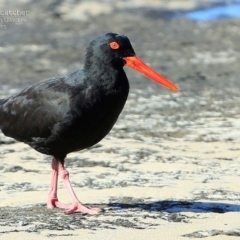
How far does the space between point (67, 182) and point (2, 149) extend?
2.40 meters

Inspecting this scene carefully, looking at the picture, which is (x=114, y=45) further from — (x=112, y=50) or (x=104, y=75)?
(x=104, y=75)

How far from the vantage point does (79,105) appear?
652 centimetres

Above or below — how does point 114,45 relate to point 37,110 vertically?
above

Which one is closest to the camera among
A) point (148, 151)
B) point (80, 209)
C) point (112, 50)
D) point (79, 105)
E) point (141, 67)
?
point (79, 105)

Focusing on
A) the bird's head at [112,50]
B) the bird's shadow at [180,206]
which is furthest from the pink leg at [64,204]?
the bird's head at [112,50]

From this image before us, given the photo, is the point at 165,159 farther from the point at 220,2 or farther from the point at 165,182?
the point at 220,2

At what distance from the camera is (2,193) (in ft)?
24.0

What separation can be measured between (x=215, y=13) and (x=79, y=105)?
14.3 metres

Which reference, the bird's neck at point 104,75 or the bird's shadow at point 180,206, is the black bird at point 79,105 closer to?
the bird's neck at point 104,75

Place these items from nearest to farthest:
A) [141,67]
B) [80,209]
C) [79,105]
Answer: [79,105] → [80,209] → [141,67]

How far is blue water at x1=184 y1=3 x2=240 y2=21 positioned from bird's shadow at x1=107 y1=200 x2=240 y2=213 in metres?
12.9

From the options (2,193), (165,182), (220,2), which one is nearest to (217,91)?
(165,182)

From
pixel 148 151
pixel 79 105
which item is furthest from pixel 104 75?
pixel 148 151

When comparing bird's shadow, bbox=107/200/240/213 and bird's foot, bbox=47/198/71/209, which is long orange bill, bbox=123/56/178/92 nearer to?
bird's shadow, bbox=107/200/240/213
